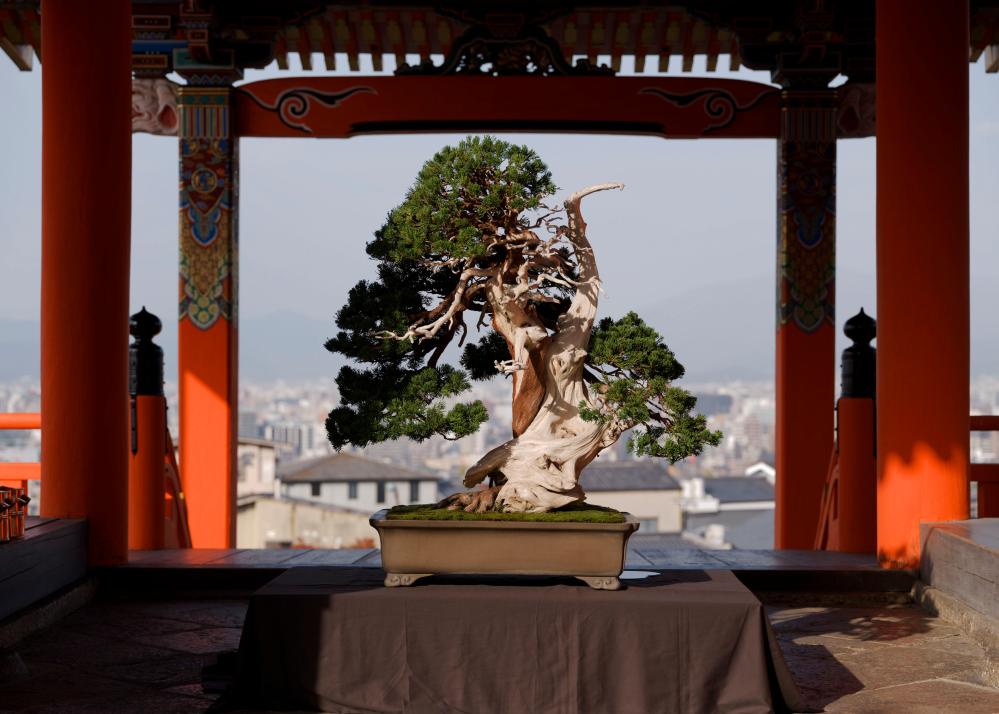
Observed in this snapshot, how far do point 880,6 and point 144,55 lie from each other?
3.90m

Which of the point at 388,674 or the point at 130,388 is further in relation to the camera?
the point at 130,388

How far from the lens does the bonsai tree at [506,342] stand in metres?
3.29

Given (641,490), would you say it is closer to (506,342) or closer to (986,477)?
(986,477)

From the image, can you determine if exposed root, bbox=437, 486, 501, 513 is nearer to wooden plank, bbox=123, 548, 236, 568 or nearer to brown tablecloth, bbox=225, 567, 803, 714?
brown tablecloth, bbox=225, 567, 803, 714

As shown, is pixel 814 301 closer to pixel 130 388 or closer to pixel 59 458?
pixel 130 388

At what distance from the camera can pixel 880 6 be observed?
470cm

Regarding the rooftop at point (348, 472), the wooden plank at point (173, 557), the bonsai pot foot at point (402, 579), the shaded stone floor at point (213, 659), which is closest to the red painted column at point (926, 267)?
the shaded stone floor at point (213, 659)

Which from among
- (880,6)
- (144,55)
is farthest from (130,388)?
(880,6)

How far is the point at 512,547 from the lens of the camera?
126 inches

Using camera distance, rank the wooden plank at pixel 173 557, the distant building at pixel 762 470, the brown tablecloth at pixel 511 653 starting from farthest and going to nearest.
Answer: the distant building at pixel 762 470
the wooden plank at pixel 173 557
the brown tablecloth at pixel 511 653

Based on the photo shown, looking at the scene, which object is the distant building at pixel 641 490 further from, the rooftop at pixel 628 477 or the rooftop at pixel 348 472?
the rooftop at pixel 348 472

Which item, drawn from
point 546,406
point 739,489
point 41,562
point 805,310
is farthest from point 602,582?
point 739,489

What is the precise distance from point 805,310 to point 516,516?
3.90 metres

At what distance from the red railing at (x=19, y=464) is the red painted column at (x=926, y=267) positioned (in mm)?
3432
